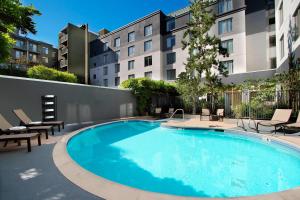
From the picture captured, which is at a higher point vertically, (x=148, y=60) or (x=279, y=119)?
(x=148, y=60)

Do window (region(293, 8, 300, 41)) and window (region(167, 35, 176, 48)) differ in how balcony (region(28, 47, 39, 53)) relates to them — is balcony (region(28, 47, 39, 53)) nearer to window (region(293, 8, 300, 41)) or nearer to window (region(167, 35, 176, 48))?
window (region(167, 35, 176, 48))

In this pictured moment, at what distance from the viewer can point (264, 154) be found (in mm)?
6609

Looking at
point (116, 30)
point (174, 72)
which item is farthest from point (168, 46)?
point (116, 30)

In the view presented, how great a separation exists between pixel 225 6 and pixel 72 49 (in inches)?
1097

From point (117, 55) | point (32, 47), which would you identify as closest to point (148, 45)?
point (117, 55)

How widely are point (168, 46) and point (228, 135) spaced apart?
20.5 metres

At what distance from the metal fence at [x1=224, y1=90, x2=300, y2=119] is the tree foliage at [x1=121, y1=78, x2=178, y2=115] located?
6796 mm

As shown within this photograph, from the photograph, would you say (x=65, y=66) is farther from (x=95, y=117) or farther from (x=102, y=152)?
(x=102, y=152)

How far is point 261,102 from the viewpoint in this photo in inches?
486

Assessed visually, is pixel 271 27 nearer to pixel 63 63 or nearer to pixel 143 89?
pixel 143 89

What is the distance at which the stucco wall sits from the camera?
8.48m

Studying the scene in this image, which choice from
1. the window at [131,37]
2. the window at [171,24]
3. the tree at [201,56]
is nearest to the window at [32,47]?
the window at [131,37]

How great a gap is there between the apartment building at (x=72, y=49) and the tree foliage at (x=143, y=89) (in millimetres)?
22974

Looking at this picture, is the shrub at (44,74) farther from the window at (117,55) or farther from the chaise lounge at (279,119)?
the chaise lounge at (279,119)
